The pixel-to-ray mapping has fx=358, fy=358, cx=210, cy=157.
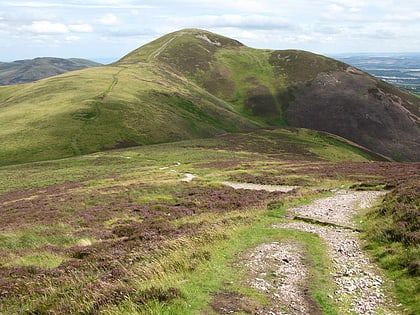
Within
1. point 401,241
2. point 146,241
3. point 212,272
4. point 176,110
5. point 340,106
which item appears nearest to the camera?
point 212,272

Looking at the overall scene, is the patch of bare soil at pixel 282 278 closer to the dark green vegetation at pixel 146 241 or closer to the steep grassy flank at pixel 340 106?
the dark green vegetation at pixel 146 241

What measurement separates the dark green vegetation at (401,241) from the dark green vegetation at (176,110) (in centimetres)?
8818

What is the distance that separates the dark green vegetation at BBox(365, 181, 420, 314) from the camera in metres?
13.4

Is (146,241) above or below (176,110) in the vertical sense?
below

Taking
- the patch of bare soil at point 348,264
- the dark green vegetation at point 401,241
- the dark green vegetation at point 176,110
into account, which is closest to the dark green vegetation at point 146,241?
the patch of bare soil at point 348,264

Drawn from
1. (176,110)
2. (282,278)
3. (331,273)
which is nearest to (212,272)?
(282,278)

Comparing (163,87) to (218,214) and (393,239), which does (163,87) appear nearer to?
(218,214)

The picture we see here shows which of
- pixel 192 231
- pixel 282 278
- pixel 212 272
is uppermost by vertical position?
pixel 212 272

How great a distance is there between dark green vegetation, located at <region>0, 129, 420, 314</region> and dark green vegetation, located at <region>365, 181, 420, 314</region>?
8.84 feet

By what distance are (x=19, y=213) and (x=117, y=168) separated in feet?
124

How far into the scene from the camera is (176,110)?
14050cm

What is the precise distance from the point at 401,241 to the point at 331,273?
5368mm

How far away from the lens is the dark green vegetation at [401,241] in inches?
528

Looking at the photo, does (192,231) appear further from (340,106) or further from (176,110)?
(340,106)
